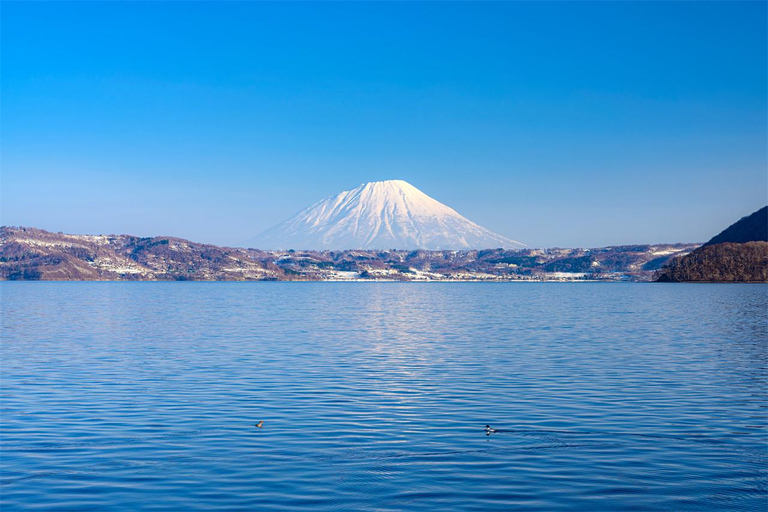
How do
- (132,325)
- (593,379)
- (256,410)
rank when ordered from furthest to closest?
(132,325), (593,379), (256,410)

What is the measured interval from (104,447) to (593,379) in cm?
2710

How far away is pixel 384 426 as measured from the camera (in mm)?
29609

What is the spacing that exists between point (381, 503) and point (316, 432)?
894cm

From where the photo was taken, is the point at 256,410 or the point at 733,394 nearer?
the point at 256,410

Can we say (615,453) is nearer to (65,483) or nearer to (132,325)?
(65,483)

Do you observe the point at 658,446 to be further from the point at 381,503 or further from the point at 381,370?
the point at 381,370

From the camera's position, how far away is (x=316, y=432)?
93.6ft

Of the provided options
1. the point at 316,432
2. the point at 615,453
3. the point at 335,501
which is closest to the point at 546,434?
the point at 615,453

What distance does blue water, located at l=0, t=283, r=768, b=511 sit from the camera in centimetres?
2097

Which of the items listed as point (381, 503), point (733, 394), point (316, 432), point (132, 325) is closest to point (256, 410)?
point (316, 432)

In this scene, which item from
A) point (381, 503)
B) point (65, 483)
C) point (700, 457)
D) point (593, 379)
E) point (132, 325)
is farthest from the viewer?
point (132, 325)

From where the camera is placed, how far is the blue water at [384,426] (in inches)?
826

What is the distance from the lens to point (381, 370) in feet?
153

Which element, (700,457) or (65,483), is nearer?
(65,483)
